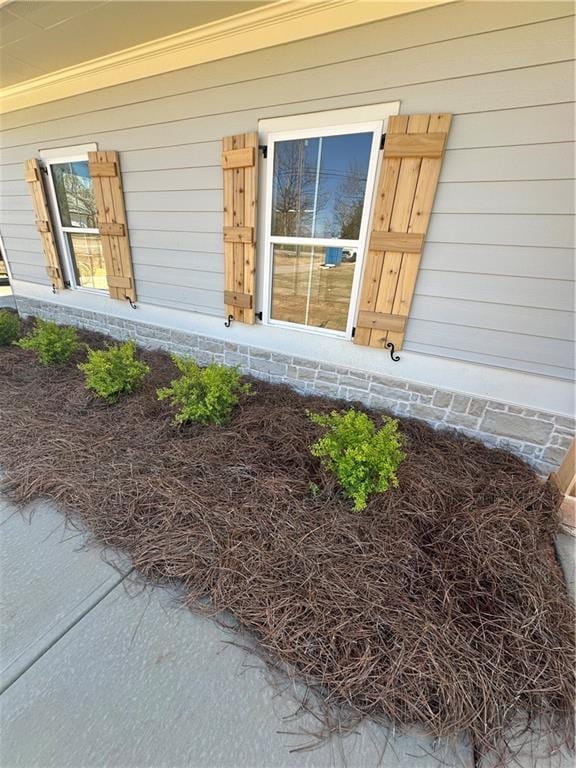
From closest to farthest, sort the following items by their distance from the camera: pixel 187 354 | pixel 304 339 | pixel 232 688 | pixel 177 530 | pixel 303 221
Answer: pixel 232 688 → pixel 177 530 → pixel 303 221 → pixel 304 339 → pixel 187 354

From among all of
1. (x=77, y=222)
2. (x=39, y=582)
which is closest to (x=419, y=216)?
(x=39, y=582)

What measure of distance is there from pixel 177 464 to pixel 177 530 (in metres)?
0.50

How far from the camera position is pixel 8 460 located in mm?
2014

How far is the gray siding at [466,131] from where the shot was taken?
1.67 metres

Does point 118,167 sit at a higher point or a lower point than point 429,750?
higher

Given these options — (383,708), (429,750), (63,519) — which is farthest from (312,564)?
(63,519)

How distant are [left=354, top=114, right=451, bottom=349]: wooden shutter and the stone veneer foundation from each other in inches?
15.6

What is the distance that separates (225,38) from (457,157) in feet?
6.12

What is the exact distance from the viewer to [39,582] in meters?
1.38

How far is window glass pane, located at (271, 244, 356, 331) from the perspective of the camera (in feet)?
8.20

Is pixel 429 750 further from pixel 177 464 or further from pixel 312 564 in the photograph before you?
pixel 177 464

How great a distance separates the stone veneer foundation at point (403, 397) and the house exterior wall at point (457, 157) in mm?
64

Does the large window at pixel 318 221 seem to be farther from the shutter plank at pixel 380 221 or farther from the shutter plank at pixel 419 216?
the shutter plank at pixel 419 216

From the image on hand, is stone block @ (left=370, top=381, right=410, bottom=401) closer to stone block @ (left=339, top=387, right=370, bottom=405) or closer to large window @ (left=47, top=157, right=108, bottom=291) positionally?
stone block @ (left=339, top=387, right=370, bottom=405)
